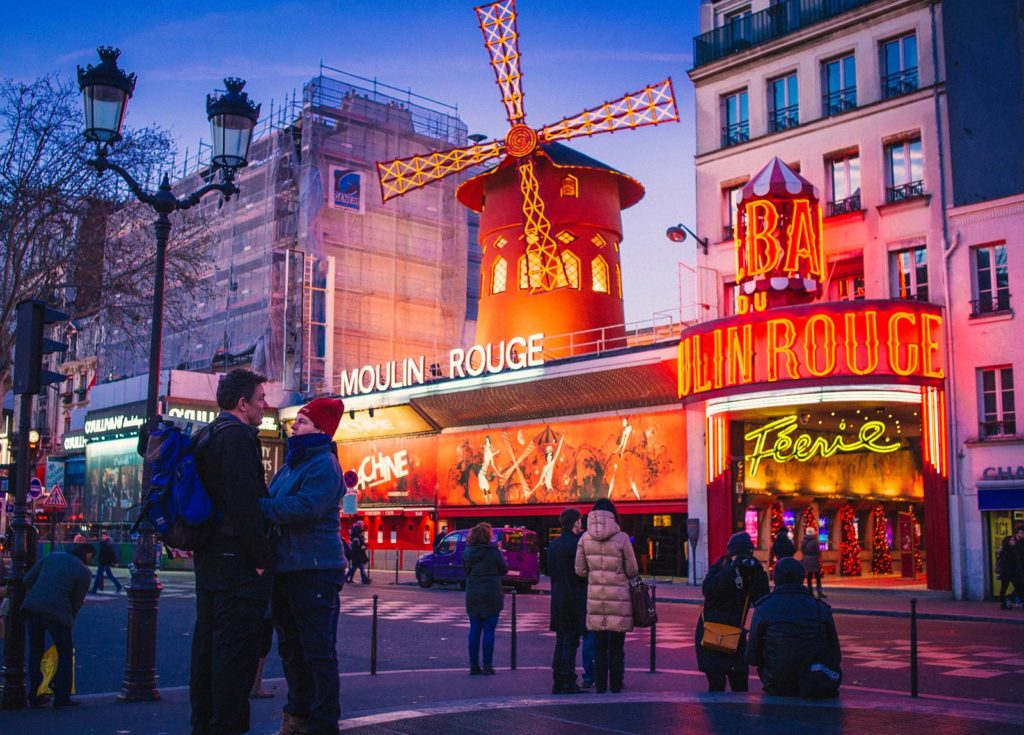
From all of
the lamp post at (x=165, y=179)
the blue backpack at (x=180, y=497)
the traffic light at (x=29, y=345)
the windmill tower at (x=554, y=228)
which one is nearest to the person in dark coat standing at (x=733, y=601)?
the lamp post at (x=165, y=179)

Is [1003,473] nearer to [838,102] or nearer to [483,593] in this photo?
[838,102]

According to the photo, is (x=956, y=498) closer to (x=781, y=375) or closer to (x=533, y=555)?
(x=781, y=375)


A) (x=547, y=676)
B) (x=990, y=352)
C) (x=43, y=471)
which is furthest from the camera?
(x=43, y=471)

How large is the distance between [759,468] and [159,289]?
18579 millimetres

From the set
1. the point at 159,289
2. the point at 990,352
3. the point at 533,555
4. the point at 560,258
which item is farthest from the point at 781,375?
the point at 159,289

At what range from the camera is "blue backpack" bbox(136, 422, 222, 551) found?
4.92m

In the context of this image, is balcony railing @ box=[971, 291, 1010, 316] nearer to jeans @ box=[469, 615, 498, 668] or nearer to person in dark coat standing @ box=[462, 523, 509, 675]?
person in dark coat standing @ box=[462, 523, 509, 675]

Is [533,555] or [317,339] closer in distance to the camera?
[533,555]

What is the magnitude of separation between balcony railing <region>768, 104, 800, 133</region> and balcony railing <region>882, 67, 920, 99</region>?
2.12 meters

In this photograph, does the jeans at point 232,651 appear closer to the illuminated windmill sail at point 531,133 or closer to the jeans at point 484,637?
the jeans at point 484,637

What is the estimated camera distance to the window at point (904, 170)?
76.6ft

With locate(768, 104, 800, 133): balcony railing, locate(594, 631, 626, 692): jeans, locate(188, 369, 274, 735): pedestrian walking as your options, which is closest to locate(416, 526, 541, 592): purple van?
locate(768, 104, 800, 133): balcony railing

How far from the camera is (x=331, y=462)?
17.6 feet

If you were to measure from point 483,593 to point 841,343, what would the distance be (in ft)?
43.2
